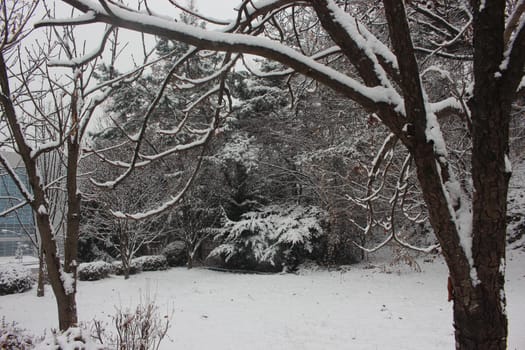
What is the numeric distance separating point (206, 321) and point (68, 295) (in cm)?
293

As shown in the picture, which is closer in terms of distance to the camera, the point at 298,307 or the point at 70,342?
the point at 70,342

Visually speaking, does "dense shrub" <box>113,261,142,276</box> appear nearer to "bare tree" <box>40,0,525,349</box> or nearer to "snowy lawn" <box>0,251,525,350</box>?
"snowy lawn" <box>0,251,525,350</box>

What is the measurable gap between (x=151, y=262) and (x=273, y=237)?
4611mm

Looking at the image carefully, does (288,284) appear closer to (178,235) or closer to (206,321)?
(206,321)

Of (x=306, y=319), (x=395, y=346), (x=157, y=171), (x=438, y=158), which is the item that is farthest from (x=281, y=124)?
(x=438, y=158)

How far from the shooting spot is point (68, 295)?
143 inches

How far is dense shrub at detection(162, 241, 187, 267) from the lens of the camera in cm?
1440

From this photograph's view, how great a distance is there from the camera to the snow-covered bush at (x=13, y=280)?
9.27 meters

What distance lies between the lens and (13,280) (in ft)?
30.9

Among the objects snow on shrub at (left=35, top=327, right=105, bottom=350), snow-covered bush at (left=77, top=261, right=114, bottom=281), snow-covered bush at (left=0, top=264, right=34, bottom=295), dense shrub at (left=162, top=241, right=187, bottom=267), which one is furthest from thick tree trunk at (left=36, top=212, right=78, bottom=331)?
dense shrub at (left=162, top=241, right=187, bottom=267)

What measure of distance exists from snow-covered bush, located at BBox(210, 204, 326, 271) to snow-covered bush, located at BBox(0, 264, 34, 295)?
565 cm

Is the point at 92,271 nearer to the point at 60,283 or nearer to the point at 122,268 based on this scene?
the point at 122,268

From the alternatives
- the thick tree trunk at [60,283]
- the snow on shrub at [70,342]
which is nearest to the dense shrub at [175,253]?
the thick tree trunk at [60,283]

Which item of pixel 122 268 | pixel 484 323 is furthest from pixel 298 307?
pixel 122 268
